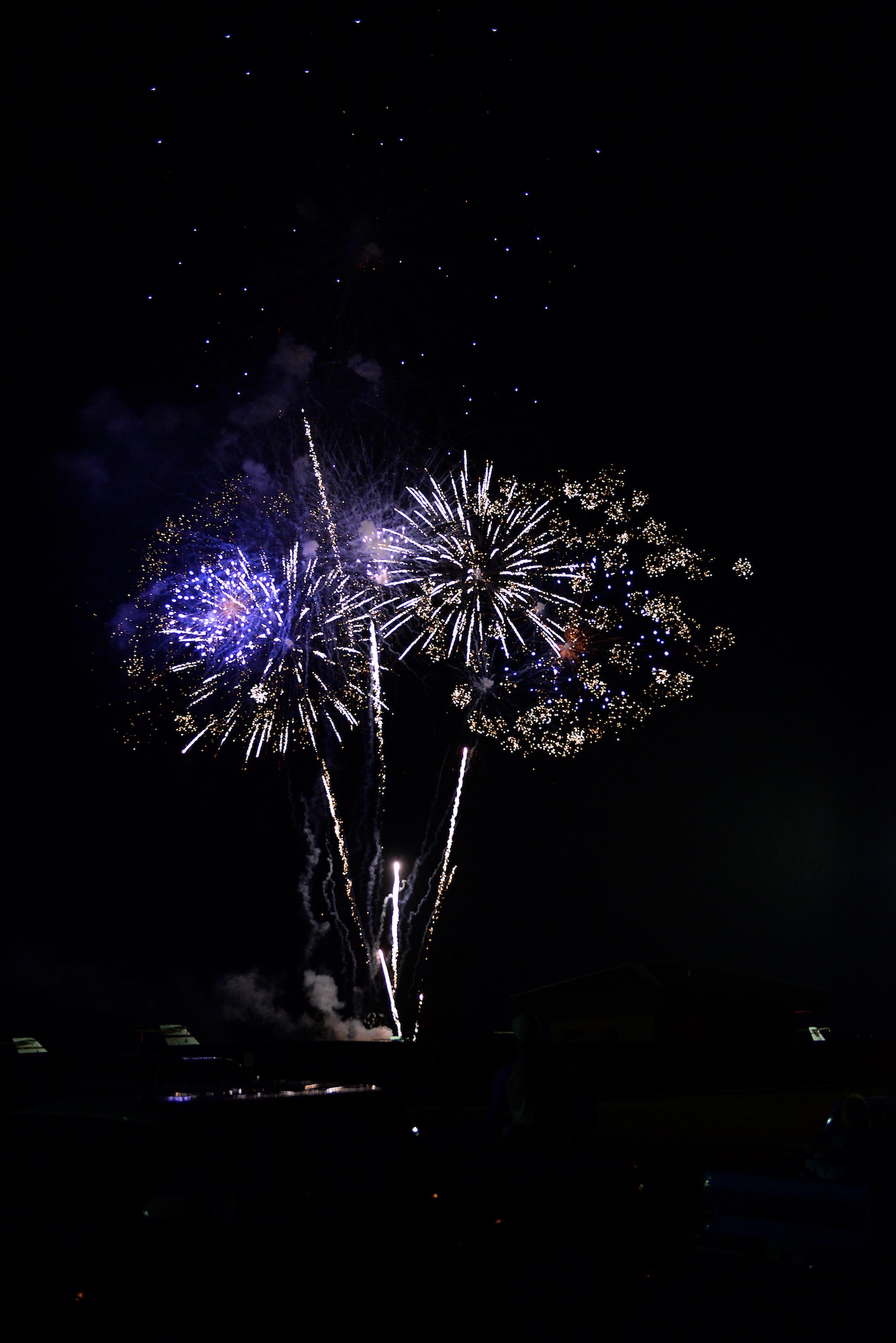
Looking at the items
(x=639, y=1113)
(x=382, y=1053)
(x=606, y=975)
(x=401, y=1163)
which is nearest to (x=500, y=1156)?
(x=401, y=1163)

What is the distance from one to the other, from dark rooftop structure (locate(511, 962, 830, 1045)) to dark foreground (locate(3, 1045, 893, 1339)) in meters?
30.2

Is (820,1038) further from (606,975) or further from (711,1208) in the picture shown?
(711,1208)

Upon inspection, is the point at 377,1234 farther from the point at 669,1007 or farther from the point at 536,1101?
the point at 669,1007

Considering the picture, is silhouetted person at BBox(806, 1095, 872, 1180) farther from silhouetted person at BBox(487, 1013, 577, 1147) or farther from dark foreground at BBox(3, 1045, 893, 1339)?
silhouetted person at BBox(487, 1013, 577, 1147)

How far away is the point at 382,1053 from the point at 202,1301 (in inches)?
681

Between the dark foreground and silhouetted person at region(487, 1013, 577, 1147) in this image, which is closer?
the dark foreground

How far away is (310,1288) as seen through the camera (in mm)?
3025

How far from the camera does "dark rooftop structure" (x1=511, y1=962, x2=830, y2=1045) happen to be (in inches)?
1347

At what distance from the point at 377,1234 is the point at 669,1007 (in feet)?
110

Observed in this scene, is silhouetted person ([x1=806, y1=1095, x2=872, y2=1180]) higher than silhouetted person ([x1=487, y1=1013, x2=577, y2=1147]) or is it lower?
lower

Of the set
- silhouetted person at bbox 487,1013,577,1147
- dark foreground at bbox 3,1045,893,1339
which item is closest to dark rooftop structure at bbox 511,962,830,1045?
silhouetted person at bbox 487,1013,577,1147

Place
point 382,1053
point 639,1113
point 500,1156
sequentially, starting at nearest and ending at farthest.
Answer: point 500,1156 < point 639,1113 < point 382,1053

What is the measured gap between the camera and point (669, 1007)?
3416 centimetres

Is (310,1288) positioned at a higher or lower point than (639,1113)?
higher
